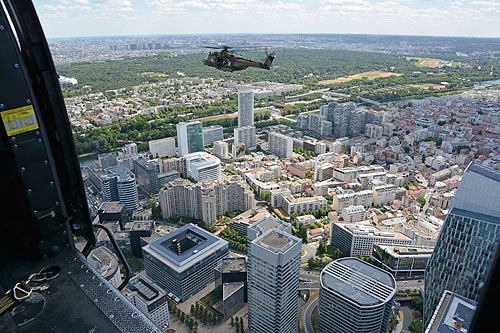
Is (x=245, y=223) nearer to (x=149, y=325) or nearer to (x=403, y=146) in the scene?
(x=149, y=325)

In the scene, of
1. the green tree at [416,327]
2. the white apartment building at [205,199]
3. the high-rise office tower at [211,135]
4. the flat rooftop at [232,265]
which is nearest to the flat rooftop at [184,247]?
the flat rooftop at [232,265]

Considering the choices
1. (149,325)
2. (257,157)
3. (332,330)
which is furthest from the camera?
(257,157)

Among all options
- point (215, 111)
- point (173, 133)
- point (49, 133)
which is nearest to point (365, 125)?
point (215, 111)

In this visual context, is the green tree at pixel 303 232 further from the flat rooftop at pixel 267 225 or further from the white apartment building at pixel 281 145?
the white apartment building at pixel 281 145

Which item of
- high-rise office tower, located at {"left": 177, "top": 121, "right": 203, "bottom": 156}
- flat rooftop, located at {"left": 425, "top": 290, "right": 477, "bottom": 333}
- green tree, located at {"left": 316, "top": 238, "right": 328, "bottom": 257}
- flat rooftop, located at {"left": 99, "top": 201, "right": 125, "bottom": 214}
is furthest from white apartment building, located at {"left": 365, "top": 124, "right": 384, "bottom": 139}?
flat rooftop, located at {"left": 99, "top": 201, "right": 125, "bottom": 214}

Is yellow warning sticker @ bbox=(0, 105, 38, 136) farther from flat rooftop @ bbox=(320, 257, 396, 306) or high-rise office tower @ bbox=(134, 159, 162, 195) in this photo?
high-rise office tower @ bbox=(134, 159, 162, 195)
